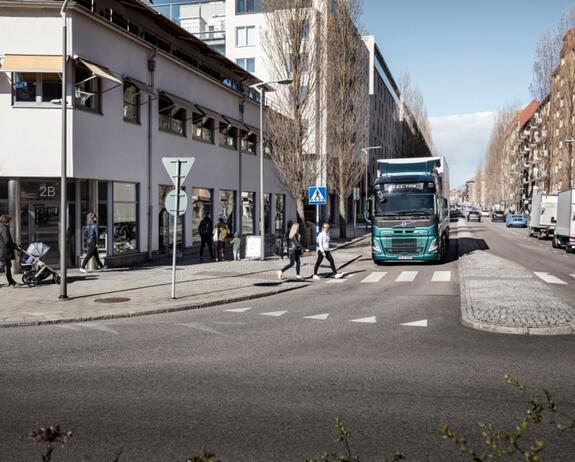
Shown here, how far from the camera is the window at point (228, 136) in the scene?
28.2 m

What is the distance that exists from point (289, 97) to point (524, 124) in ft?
342

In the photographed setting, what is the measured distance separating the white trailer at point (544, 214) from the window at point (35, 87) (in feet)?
101

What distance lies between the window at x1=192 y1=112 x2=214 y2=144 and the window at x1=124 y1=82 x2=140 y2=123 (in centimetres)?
448

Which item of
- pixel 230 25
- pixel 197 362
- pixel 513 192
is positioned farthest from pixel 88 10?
pixel 513 192

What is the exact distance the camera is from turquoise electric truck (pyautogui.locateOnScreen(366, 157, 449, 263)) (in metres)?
20.6

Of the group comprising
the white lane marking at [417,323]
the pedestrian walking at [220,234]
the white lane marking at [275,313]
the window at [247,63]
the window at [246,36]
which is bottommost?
the white lane marking at [275,313]

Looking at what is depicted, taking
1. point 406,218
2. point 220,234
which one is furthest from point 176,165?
point 406,218

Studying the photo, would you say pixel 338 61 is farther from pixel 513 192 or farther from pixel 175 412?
pixel 513 192

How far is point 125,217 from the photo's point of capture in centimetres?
2030

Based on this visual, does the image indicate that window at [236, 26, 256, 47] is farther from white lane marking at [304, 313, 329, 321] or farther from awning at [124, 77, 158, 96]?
white lane marking at [304, 313, 329, 321]

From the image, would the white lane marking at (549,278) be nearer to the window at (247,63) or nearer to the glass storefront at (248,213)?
the glass storefront at (248,213)

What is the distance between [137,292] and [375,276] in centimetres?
768

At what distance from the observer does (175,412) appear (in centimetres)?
550

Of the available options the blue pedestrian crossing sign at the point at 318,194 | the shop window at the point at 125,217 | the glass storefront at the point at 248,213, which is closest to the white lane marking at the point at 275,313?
the shop window at the point at 125,217
